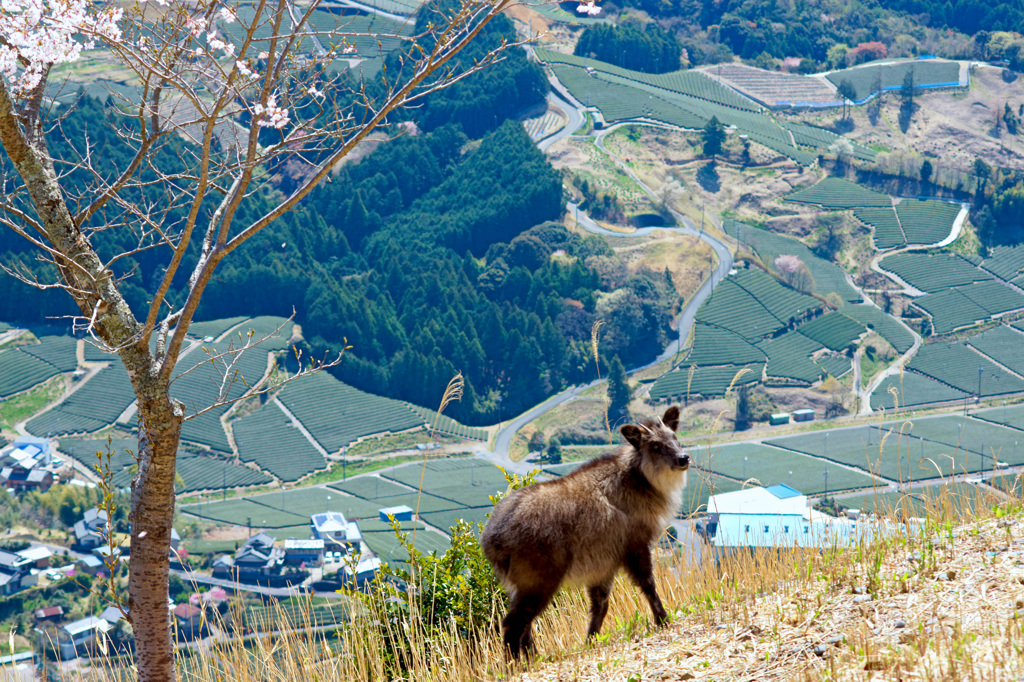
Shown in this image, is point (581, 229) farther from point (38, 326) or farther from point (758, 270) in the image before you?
point (38, 326)

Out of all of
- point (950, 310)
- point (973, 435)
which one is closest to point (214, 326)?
point (973, 435)

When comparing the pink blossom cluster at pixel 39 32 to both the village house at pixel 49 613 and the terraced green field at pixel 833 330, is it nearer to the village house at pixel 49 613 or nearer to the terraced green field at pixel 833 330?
the village house at pixel 49 613

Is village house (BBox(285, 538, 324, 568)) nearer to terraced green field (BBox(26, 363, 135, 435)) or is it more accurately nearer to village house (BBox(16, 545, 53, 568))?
village house (BBox(16, 545, 53, 568))

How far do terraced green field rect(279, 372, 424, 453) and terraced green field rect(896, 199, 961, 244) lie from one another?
187 feet

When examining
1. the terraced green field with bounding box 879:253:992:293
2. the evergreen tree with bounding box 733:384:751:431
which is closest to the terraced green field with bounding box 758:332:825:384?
the evergreen tree with bounding box 733:384:751:431

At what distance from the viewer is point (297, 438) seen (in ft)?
241

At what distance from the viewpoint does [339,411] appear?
256ft

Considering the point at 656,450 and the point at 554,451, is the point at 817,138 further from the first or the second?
the point at 656,450

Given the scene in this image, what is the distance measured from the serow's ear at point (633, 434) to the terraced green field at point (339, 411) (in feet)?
227

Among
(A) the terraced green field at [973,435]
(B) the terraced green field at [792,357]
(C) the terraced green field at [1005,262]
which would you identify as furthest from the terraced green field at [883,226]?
(A) the terraced green field at [973,435]

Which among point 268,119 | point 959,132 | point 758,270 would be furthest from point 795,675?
point 959,132

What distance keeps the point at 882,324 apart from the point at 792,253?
14706 mm

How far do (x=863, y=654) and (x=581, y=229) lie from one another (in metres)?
96.0

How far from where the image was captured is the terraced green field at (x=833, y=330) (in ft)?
257
